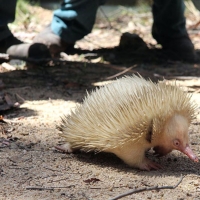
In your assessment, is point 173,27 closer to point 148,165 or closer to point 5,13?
point 5,13

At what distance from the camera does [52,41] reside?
4883 millimetres

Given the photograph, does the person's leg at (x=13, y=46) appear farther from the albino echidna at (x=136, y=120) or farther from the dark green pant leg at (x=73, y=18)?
the albino echidna at (x=136, y=120)

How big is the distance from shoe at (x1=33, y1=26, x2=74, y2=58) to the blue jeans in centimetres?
5

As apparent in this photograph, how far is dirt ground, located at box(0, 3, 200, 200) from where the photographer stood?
2105 millimetres

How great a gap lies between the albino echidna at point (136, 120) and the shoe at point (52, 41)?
2457mm

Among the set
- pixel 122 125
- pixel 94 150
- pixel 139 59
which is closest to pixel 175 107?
pixel 122 125

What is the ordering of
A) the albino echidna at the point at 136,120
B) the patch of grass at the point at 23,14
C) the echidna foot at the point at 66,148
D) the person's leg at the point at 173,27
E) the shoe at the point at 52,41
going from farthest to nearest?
the patch of grass at the point at 23,14 < the person's leg at the point at 173,27 < the shoe at the point at 52,41 < the echidna foot at the point at 66,148 < the albino echidna at the point at 136,120

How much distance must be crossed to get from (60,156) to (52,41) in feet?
8.12

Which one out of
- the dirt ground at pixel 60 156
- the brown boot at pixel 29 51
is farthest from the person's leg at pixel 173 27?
the brown boot at pixel 29 51

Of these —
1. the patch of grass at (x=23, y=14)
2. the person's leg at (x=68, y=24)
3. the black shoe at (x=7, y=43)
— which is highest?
the person's leg at (x=68, y=24)

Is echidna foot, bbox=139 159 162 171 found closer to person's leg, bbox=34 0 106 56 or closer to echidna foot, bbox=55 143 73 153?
echidna foot, bbox=55 143 73 153

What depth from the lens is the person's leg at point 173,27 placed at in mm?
5324

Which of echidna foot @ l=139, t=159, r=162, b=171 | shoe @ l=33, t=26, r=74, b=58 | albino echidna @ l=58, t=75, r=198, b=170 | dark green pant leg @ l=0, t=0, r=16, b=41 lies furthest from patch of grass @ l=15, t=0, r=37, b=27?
echidna foot @ l=139, t=159, r=162, b=171

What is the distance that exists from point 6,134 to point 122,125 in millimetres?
821
